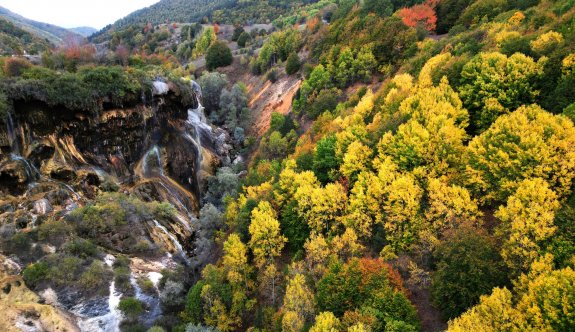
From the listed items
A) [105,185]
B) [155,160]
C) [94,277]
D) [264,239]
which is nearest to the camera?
[94,277]

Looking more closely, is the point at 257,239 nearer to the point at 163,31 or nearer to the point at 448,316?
the point at 448,316

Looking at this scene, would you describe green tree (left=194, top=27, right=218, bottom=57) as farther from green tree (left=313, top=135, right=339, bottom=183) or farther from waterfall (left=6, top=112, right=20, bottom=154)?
green tree (left=313, top=135, right=339, bottom=183)

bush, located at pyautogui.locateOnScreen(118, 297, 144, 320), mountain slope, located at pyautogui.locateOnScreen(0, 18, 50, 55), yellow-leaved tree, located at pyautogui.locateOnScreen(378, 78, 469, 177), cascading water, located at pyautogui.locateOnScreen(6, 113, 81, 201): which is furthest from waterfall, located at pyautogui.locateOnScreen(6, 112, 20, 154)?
mountain slope, located at pyautogui.locateOnScreen(0, 18, 50, 55)

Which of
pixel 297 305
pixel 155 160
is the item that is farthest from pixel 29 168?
pixel 297 305

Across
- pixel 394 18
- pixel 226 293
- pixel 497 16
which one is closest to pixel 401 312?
pixel 226 293

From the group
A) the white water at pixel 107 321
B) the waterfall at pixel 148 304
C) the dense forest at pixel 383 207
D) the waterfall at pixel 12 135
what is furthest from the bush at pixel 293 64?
the white water at pixel 107 321

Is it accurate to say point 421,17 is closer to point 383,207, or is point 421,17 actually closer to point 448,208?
point 383,207

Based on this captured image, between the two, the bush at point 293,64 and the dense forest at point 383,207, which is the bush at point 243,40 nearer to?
the bush at point 293,64
